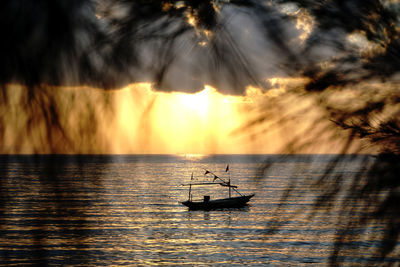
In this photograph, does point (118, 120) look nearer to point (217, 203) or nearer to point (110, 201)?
point (110, 201)

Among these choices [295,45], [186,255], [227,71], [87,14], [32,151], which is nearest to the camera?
[32,151]

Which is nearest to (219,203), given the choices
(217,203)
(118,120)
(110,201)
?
(217,203)

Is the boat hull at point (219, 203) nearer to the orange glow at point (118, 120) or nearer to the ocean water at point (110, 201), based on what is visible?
the ocean water at point (110, 201)

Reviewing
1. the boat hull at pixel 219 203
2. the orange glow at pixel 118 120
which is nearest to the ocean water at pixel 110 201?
the orange glow at pixel 118 120

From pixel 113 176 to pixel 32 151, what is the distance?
0.23 meters

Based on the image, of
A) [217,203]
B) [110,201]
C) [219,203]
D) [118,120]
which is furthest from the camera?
[219,203]

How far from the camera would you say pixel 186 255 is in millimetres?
34750

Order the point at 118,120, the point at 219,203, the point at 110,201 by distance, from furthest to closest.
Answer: the point at 219,203
the point at 110,201
the point at 118,120

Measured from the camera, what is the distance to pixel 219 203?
6197cm

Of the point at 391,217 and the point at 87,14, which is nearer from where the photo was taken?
the point at 87,14

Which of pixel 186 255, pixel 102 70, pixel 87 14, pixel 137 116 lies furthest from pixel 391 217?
pixel 186 255

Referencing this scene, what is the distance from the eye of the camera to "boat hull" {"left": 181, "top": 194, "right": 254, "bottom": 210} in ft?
200

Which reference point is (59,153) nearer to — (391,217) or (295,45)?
(295,45)

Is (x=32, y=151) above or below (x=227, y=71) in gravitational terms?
below
